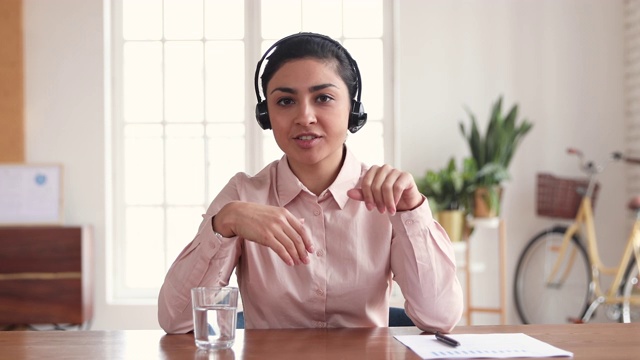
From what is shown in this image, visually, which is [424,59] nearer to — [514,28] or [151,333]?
[514,28]

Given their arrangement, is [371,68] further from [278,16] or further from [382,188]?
[382,188]

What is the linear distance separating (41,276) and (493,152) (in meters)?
2.77

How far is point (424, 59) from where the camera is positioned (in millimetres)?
5102

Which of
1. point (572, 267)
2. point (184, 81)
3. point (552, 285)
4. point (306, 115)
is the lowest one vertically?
point (552, 285)

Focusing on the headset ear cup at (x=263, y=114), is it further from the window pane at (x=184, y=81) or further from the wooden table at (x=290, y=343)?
the window pane at (x=184, y=81)

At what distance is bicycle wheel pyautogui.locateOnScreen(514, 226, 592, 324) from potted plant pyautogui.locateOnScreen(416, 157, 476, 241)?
700mm

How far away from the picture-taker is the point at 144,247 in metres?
5.09

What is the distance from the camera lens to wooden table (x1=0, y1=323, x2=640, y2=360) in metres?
1.36

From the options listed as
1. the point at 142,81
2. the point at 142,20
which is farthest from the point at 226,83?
the point at 142,20

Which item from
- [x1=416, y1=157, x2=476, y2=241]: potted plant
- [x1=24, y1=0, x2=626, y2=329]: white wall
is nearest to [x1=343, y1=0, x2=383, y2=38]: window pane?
[x1=24, y1=0, x2=626, y2=329]: white wall

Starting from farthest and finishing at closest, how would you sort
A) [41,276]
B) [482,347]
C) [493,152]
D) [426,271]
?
[493,152], [41,276], [426,271], [482,347]

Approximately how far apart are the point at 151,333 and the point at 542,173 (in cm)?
378

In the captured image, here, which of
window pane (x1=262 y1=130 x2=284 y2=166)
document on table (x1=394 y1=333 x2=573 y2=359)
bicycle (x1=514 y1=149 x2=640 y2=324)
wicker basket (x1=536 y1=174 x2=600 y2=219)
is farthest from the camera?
window pane (x1=262 y1=130 x2=284 y2=166)

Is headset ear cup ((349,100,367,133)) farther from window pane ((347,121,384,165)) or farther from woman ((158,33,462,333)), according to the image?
window pane ((347,121,384,165))
